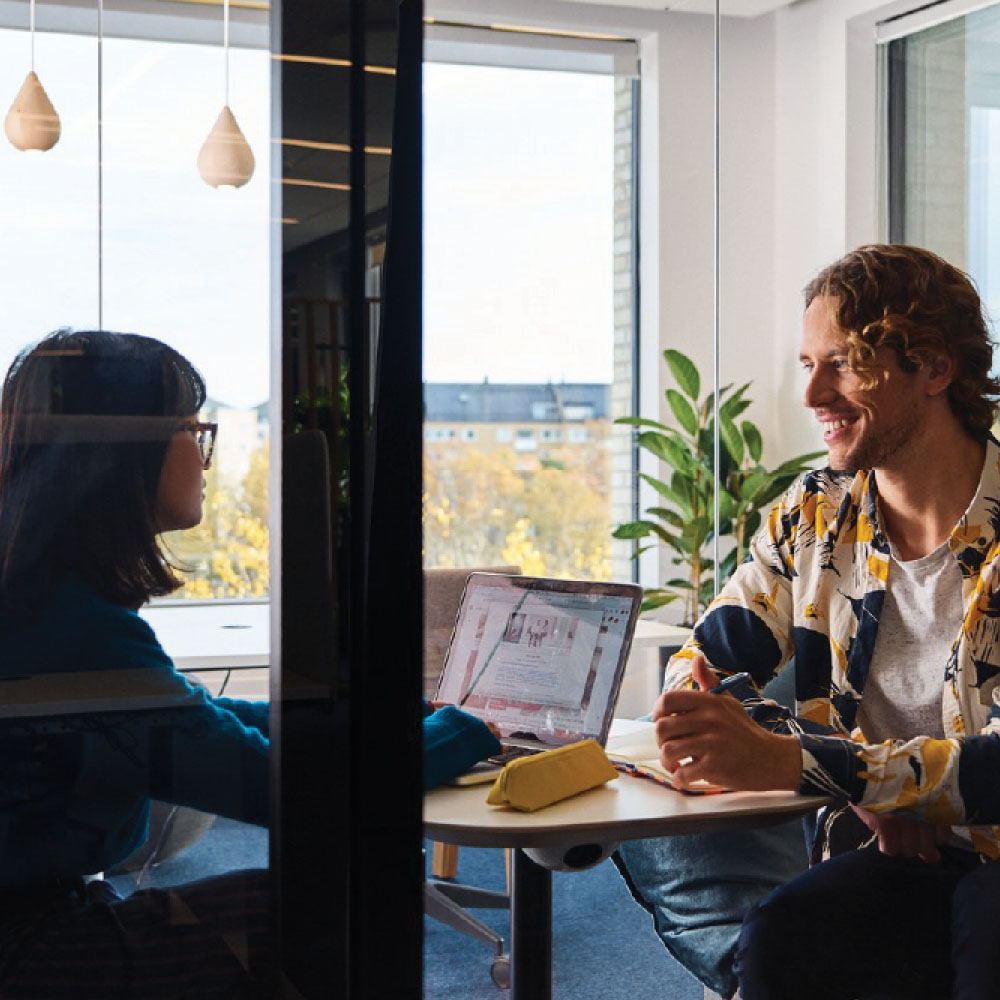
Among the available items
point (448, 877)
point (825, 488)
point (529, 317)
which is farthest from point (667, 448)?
point (825, 488)

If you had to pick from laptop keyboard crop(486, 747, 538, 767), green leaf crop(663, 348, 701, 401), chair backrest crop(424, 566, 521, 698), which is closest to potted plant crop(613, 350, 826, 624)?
green leaf crop(663, 348, 701, 401)

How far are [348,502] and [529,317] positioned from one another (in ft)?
14.2

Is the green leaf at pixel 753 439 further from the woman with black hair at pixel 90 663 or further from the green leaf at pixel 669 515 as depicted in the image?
the woman with black hair at pixel 90 663

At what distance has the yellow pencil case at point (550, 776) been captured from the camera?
142cm

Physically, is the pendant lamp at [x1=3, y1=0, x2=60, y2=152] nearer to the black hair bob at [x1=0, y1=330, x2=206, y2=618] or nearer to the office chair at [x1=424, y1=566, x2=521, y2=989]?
the black hair bob at [x1=0, y1=330, x2=206, y2=618]

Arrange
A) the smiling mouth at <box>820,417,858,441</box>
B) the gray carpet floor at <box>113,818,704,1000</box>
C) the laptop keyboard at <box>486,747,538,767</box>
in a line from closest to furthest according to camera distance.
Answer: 1. the laptop keyboard at <box>486,747,538,767</box>
2. the smiling mouth at <box>820,417,858,441</box>
3. the gray carpet floor at <box>113,818,704,1000</box>

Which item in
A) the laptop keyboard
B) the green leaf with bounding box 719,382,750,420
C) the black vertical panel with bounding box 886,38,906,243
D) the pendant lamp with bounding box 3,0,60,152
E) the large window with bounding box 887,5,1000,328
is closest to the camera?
the pendant lamp with bounding box 3,0,60,152

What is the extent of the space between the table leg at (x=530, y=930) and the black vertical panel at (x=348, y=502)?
0.74m

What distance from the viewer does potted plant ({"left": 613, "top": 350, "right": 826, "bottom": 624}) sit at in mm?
4777

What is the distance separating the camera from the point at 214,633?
987mm

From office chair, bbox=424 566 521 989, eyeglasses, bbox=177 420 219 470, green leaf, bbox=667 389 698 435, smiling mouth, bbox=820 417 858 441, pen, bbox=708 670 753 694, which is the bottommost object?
office chair, bbox=424 566 521 989

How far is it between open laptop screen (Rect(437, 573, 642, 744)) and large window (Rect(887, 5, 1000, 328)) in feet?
9.70

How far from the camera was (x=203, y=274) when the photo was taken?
3.08ft

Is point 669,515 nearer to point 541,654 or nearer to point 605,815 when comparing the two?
point 541,654
